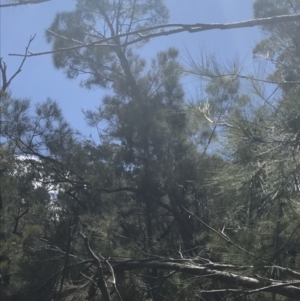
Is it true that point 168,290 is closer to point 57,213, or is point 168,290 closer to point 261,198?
point 261,198

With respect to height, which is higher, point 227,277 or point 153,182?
point 153,182

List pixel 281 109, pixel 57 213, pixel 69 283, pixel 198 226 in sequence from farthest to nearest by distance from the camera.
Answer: pixel 57 213, pixel 198 226, pixel 69 283, pixel 281 109

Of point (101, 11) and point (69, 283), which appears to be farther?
point (101, 11)

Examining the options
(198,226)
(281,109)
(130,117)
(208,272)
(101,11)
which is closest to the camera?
(281,109)

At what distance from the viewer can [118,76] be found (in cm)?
1057

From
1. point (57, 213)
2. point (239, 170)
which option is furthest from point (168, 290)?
point (57, 213)

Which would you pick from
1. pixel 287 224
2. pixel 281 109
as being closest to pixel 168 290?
pixel 287 224

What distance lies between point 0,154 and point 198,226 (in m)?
3.48

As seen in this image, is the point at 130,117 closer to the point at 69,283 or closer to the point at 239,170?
the point at 69,283

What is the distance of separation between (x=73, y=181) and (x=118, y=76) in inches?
101

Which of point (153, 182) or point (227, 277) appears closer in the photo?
point (227, 277)

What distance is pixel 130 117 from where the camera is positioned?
952cm

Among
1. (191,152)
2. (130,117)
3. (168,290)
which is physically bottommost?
(168,290)

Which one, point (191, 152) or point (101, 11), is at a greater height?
point (101, 11)
